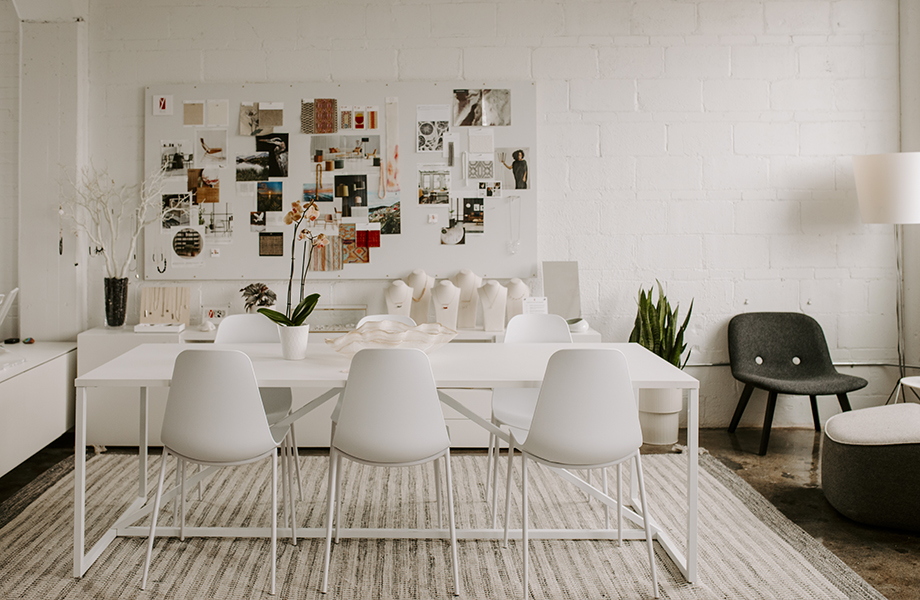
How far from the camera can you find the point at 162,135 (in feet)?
13.3

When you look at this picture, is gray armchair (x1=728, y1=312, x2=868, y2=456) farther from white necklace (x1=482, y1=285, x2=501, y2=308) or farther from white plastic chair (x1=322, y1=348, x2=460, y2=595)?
white plastic chair (x1=322, y1=348, x2=460, y2=595)

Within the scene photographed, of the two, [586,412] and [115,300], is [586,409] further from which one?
[115,300]

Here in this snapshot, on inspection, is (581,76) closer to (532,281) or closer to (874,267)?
(532,281)

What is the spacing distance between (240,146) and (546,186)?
6.39 feet

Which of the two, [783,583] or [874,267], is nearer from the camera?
[783,583]

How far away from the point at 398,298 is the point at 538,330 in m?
1.03

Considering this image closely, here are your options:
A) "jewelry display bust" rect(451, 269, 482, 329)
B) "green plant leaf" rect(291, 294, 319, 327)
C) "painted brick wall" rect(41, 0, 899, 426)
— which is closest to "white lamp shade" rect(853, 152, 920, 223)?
"painted brick wall" rect(41, 0, 899, 426)

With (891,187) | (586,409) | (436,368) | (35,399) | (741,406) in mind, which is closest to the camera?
(586,409)

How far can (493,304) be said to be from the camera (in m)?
3.83

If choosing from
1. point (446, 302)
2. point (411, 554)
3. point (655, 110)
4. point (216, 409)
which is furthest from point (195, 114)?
point (411, 554)

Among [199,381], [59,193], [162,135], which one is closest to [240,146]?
[162,135]

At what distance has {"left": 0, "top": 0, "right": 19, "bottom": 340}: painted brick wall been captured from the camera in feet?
13.3

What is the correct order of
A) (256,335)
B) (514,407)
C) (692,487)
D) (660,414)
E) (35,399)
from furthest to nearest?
1. (660,414)
2. (35,399)
3. (256,335)
4. (514,407)
5. (692,487)

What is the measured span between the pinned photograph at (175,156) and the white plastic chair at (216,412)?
2287 millimetres
